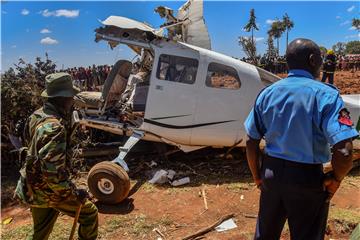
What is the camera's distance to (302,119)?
275 centimetres

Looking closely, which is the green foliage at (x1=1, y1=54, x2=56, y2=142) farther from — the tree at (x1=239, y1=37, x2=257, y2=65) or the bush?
the tree at (x1=239, y1=37, x2=257, y2=65)

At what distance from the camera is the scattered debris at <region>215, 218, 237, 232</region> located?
219 inches

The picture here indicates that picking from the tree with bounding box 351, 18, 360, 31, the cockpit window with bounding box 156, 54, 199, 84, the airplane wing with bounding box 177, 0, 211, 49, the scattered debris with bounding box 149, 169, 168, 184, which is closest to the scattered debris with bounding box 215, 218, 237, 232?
the scattered debris with bounding box 149, 169, 168, 184

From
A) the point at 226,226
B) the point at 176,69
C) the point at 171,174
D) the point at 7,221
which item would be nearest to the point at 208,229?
the point at 226,226

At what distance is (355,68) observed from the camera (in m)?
37.2

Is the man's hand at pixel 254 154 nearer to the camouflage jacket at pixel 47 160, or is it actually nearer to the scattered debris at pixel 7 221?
the camouflage jacket at pixel 47 160

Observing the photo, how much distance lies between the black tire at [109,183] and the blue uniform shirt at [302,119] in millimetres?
4030

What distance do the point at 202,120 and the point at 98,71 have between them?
15.5 meters

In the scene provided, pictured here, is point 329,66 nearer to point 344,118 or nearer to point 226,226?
point 226,226

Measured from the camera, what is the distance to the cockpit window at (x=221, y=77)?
783cm

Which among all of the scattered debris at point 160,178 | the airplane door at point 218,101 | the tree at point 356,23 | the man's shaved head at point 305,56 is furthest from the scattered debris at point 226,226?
the tree at point 356,23

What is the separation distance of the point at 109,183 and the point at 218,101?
268 cm

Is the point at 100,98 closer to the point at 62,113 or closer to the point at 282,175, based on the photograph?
the point at 62,113

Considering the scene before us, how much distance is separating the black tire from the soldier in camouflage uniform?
274 cm
